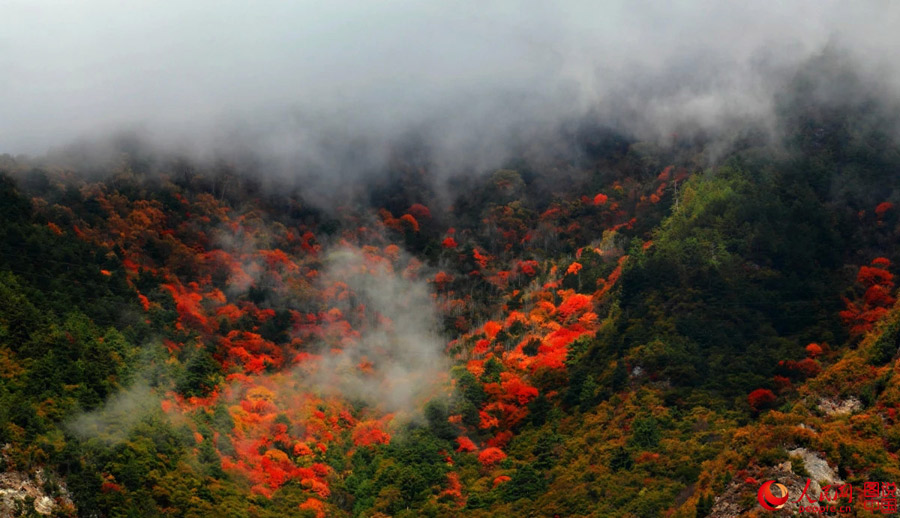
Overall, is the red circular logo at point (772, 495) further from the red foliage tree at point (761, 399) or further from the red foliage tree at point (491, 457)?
the red foliage tree at point (491, 457)

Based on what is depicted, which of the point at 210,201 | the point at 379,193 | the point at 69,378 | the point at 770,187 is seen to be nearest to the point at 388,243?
the point at 379,193

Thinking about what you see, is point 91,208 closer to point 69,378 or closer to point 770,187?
point 69,378

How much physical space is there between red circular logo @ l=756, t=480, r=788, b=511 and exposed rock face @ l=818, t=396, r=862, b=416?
13.7m

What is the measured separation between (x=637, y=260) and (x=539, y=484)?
1422 inches

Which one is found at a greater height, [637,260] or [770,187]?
[770,187]

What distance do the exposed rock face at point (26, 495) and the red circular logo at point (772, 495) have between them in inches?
2267

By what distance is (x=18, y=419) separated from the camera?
92.6m

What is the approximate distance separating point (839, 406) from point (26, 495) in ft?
233

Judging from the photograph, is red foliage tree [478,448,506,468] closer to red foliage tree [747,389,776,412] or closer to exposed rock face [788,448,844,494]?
red foliage tree [747,389,776,412]

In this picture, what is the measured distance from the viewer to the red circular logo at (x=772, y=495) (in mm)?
83875

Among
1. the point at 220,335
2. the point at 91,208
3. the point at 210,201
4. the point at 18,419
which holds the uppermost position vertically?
the point at 210,201

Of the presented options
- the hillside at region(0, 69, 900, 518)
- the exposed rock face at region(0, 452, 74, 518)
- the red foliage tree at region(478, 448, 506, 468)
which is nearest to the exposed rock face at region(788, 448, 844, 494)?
the hillside at region(0, 69, 900, 518)

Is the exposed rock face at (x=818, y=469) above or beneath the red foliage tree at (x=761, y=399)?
beneath

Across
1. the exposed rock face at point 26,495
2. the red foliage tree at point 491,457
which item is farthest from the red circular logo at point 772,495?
the exposed rock face at point 26,495
